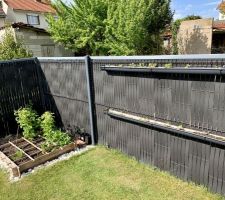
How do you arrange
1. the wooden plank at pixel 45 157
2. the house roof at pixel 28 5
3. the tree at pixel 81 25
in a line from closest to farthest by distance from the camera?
the wooden plank at pixel 45 157 → the tree at pixel 81 25 → the house roof at pixel 28 5

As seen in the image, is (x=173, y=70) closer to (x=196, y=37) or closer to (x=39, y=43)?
(x=39, y=43)

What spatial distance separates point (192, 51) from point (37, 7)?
17.8 metres

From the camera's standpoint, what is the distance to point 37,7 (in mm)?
26688

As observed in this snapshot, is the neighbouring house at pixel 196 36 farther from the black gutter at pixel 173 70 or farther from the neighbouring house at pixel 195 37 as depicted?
the black gutter at pixel 173 70

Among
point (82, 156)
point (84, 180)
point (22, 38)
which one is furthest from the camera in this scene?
point (22, 38)

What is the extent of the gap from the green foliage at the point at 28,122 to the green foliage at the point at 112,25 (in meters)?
9.43

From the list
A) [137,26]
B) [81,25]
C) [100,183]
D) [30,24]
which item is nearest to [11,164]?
[100,183]

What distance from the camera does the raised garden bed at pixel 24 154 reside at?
517cm

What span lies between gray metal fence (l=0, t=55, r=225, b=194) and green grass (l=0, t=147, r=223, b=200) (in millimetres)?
238

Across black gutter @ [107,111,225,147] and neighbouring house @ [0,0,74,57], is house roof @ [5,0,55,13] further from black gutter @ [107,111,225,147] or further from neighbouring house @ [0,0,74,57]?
black gutter @ [107,111,225,147]

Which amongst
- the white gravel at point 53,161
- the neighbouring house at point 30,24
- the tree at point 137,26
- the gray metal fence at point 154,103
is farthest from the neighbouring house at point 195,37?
the white gravel at point 53,161

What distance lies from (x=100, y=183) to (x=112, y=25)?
12.7m

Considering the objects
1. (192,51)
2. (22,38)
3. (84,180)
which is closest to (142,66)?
(84,180)

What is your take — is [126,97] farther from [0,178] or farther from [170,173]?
[0,178]
